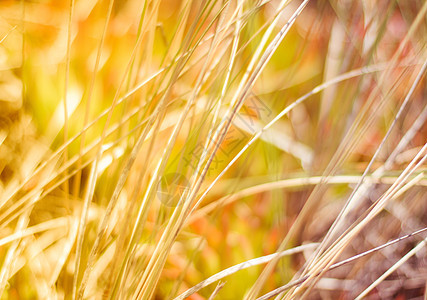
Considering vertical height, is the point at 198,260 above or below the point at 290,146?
below

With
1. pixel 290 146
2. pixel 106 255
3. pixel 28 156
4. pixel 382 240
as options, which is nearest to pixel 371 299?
pixel 382 240

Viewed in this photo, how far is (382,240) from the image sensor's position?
22.7 inches

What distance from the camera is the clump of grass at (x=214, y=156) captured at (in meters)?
0.49

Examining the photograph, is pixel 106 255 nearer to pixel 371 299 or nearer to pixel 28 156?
pixel 28 156

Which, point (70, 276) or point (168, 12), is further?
point (168, 12)

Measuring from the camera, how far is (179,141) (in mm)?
589

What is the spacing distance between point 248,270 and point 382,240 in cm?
19

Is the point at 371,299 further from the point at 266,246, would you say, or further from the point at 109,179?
the point at 109,179

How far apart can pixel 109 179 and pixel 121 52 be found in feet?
0.66

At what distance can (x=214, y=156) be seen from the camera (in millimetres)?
480

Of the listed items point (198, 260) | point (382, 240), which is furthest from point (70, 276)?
point (382, 240)

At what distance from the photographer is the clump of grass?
49 cm

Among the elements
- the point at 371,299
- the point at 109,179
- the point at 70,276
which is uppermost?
the point at 109,179

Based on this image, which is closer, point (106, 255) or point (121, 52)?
point (106, 255)
